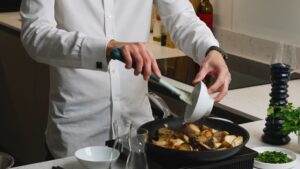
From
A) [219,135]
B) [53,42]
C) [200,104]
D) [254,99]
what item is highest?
[53,42]

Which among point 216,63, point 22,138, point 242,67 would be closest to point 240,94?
point 242,67

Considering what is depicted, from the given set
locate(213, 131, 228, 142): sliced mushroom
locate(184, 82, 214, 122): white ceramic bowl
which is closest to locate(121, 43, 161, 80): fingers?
locate(184, 82, 214, 122): white ceramic bowl

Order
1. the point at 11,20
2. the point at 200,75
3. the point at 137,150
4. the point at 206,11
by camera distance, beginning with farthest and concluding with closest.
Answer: the point at 11,20 → the point at 206,11 → the point at 200,75 → the point at 137,150

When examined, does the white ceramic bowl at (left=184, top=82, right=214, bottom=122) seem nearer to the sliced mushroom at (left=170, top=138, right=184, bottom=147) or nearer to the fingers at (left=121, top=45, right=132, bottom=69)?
the sliced mushroom at (left=170, top=138, right=184, bottom=147)

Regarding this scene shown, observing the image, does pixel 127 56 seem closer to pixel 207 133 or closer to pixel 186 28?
pixel 207 133

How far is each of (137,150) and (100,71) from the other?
518 millimetres

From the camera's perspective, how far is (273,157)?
57.3 inches

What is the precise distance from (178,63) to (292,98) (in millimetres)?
656

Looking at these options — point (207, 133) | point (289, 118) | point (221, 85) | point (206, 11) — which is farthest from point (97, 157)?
point (206, 11)

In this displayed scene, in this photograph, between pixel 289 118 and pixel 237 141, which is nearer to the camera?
pixel 237 141

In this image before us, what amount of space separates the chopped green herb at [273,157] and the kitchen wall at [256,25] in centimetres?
92

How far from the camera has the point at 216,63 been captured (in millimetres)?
1564

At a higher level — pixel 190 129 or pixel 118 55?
pixel 118 55

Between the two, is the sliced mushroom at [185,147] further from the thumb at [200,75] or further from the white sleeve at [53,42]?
the white sleeve at [53,42]
